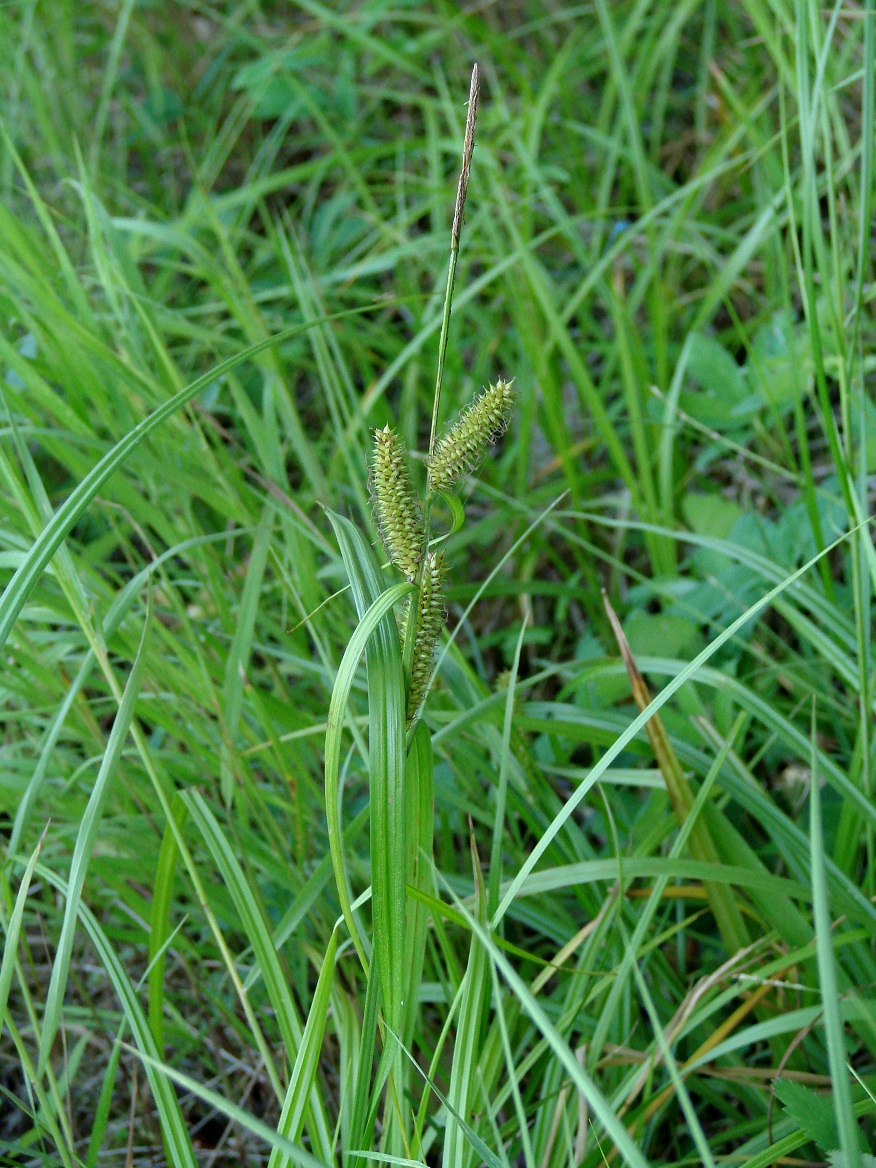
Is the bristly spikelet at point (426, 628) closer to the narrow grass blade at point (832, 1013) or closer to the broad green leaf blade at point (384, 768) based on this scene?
the broad green leaf blade at point (384, 768)

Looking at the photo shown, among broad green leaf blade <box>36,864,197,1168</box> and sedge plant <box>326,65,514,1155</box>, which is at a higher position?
sedge plant <box>326,65,514,1155</box>

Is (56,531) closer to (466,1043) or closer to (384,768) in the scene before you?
(384,768)

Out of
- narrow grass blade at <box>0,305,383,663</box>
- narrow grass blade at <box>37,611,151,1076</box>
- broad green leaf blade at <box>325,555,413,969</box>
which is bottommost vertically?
narrow grass blade at <box>37,611,151,1076</box>

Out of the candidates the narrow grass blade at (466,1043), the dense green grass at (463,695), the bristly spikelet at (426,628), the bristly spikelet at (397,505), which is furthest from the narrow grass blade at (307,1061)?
the bristly spikelet at (397,505)

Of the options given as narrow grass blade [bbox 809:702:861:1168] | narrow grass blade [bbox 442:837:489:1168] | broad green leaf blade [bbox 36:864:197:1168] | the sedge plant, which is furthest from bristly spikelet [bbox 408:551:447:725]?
broad green leaf blade [bbox 36:864:197:1168]

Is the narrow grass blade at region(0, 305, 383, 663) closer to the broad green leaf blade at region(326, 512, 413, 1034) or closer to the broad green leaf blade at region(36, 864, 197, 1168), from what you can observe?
the broad green leaf blade at region(326, 512, 413, 1034)

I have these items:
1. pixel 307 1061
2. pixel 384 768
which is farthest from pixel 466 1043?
pixel 384 768
